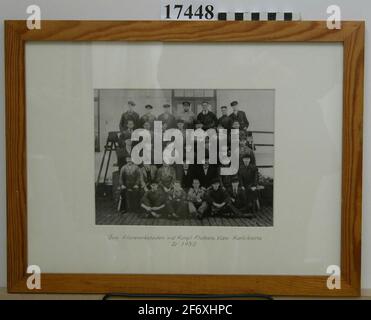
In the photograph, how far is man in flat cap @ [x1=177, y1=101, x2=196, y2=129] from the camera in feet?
1.73

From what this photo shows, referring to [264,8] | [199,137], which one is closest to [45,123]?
[199,137]

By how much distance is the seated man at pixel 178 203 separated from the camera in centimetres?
53

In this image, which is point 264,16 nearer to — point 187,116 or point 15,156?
point 187,116

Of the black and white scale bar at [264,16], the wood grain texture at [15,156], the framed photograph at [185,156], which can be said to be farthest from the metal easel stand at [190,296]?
the black and white scale bar at [264,16]

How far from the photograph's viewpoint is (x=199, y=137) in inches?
20.8

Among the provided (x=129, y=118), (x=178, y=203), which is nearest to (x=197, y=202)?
(x=178, y=203)

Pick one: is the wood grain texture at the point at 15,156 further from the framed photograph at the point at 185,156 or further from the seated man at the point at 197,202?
the seated man at the point at 197,202

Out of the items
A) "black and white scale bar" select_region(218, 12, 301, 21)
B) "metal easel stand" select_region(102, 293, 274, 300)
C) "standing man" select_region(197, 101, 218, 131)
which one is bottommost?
"metal easel stand" select_region(102, 293, 274, 300)

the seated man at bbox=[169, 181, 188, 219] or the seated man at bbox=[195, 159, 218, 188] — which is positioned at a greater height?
the seated man at bbox=[195, 159, 218, 188]

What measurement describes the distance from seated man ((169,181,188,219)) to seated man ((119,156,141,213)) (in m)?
0.04

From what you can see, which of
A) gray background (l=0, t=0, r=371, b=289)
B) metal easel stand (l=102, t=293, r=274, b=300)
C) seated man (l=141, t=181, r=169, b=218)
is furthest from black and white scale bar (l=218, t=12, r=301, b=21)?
metal easel stand (l=102, t=293, r=274, b=300)

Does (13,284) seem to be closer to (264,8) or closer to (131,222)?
(131,222)

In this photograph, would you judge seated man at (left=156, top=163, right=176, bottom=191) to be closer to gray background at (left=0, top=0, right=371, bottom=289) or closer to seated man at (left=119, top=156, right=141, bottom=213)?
seated man at (left=119, top=156, right=141, bottom=213)
